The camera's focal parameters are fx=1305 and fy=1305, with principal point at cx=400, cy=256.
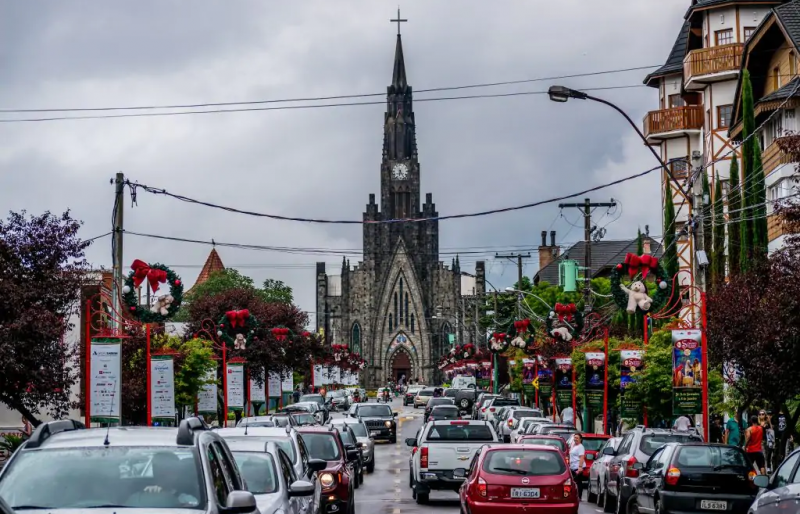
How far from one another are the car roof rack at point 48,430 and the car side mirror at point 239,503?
1549 mm

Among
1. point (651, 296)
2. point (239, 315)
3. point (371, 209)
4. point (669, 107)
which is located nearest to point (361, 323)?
point (371, 209)

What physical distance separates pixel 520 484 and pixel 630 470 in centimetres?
407

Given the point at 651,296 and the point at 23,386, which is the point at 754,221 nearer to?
the point at 651,296

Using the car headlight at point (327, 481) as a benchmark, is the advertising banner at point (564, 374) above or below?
above

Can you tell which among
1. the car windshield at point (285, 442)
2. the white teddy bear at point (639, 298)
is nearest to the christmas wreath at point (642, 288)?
the white teddy bear at point (639, 298)

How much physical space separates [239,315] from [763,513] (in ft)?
101

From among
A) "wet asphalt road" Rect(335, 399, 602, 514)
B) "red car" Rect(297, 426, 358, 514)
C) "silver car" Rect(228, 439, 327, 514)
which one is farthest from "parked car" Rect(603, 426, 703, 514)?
"silver car" Rect(228, 439, 327, 514)

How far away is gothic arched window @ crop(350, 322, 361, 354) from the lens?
164762 millimetres

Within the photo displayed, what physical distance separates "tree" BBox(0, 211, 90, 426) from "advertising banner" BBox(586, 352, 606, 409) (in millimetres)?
18311

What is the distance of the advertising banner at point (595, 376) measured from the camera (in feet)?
131

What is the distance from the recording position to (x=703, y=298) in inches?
1068

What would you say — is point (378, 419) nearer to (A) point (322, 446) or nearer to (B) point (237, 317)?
(B) point (237, 317)

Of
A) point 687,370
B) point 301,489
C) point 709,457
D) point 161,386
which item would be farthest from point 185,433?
point 161,386

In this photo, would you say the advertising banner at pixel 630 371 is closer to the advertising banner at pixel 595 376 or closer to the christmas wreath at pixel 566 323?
the advertising banner at pixel 595 376
